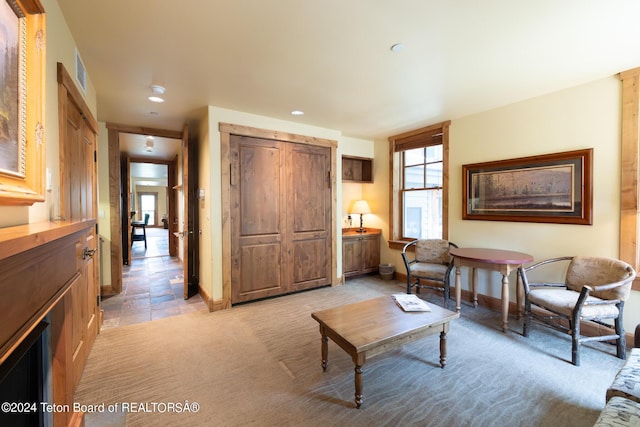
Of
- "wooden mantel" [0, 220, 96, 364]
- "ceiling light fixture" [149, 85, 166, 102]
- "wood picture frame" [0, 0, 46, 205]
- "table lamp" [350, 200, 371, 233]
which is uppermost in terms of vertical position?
"ceiling light fixture" [149, 85, 166, 102]

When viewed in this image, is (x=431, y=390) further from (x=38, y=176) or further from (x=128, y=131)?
(x=128, y=131)

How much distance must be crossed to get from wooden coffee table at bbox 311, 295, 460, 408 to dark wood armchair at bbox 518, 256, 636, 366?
1.03 meters

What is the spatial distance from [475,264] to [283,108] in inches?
116

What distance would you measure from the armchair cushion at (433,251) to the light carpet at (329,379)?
3.47 ft

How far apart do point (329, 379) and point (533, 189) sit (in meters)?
3.06

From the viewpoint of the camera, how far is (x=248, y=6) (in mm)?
1701

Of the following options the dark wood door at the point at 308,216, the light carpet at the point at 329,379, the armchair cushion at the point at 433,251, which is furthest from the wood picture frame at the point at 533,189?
the dark wood door at the point at 308,216

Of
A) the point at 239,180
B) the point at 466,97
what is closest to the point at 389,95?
the point at 466,97

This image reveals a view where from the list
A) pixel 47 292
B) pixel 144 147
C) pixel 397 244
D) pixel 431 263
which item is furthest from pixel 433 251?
pixel 144 147

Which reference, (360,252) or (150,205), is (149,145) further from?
(150,205)

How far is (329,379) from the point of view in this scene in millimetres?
2080

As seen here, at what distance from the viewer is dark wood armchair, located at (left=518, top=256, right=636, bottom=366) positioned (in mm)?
2256

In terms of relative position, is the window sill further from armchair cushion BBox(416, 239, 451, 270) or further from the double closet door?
the double closet door

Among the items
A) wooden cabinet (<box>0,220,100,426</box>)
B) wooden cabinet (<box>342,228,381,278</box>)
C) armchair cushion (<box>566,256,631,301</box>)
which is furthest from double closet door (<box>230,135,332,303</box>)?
armchair cushion (<box>566,256,631,301</box>)
